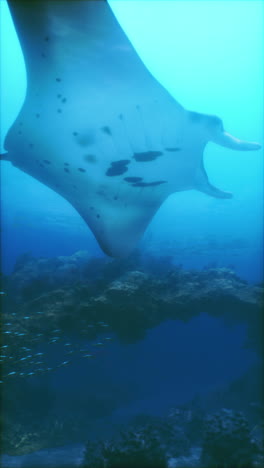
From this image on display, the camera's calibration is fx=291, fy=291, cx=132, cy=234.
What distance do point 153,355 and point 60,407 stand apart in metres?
3.47

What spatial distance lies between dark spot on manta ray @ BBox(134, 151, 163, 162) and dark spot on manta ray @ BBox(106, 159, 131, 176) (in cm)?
11

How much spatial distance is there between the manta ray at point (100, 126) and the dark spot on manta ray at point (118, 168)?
0.01m

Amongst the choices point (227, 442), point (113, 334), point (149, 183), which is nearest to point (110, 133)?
point (149, 183)

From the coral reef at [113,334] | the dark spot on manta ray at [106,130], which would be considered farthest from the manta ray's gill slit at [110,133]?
the coral reef at [113,334]

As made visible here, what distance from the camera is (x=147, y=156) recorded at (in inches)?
127

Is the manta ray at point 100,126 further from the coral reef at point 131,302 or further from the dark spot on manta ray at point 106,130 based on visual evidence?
the coral reef at point 131,302

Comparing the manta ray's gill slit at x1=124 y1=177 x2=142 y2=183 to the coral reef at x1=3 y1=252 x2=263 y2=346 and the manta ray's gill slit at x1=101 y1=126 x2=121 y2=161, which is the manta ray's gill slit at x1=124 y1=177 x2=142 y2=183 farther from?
the coral reef at x1=3 y1=252 x2=263 y2=346

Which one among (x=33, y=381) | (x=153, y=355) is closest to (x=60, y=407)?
(x=33, y=381)

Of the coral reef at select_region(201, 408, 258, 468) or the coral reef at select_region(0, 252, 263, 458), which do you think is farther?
the coral reef at select_region(0, 252, 263, 458)

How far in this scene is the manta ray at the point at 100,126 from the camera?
2.30 meters

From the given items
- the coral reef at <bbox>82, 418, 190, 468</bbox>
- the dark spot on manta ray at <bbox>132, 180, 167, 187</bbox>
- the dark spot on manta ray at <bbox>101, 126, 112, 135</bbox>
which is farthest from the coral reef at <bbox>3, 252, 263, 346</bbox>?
the dark spot on manta ray at <bbox>101, 126, 112, 135</bbox>

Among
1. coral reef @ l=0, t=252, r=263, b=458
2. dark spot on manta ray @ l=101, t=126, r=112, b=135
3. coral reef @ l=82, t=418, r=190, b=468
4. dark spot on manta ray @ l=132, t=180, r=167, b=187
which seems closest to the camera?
dark spot on manta ray @ l=101, t=126, r=112, b=135

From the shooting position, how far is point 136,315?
245 inches

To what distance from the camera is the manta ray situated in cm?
230
